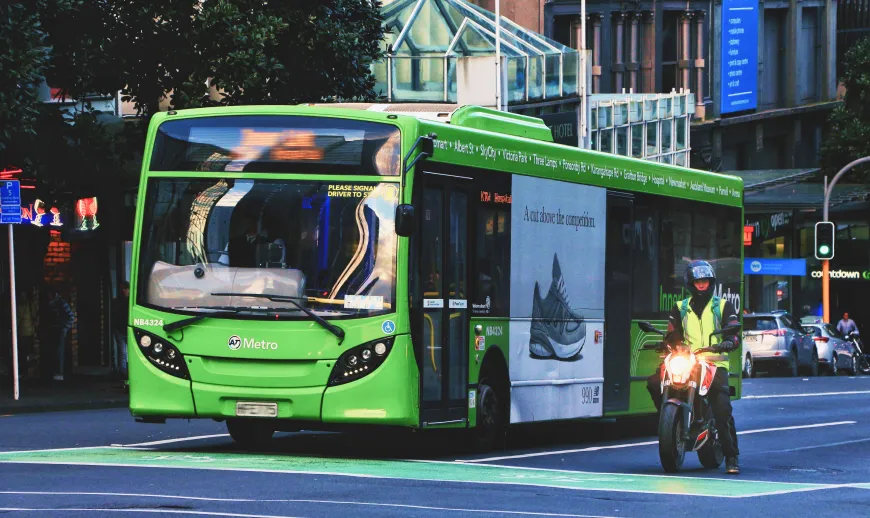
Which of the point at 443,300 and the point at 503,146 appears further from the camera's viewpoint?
the point at 503,146

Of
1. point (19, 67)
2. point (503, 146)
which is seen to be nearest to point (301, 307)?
point (503, 146)

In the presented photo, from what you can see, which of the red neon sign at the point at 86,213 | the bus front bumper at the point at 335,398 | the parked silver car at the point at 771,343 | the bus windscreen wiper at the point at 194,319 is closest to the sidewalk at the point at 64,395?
the red neon sign at the point at 86,213

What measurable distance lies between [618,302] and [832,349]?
28.0m

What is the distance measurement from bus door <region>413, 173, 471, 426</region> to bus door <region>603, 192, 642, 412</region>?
331 cm

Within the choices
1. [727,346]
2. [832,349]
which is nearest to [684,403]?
[727,346]

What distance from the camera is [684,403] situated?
14.7 metres

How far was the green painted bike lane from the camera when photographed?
43.8 feet

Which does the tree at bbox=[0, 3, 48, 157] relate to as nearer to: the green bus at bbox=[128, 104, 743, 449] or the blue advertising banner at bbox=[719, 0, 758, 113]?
the green bus at bbox=[128, 104, 743, 449]

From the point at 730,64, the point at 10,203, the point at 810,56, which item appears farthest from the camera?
the point at 810,56

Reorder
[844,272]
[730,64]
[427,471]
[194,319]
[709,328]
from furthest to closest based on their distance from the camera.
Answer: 1. [730,64]
2. [844,272]
3. [709,328]
4. [194,319]
5. [427,471]

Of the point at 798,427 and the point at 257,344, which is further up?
the point at 257,344

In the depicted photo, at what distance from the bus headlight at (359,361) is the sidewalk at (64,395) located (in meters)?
10.3

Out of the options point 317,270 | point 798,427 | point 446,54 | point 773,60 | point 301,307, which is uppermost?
point 773,60

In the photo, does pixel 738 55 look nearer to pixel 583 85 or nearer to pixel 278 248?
pixel 583 85
